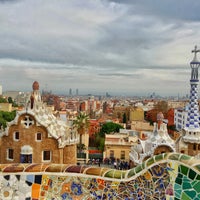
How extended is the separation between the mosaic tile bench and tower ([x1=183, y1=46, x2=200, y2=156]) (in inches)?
312

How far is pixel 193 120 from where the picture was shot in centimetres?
1082

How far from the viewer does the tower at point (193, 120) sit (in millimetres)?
10578

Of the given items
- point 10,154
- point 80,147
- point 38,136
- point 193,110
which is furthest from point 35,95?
point 80,147

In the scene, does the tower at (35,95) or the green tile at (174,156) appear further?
the tower at (35,95)

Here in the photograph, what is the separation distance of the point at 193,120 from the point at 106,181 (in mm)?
8247

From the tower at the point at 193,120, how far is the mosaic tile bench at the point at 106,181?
792cm

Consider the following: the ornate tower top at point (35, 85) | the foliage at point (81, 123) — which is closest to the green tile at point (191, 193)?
the ornate tower top at point (35, 85)

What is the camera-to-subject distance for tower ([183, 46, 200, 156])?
34.7ft

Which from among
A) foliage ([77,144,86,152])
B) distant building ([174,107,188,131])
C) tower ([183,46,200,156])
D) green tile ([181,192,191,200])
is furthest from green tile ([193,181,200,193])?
distant building ([174,107,188,131])

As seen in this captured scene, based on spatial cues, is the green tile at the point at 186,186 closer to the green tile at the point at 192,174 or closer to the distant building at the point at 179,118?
the green tile at the point at 192,174

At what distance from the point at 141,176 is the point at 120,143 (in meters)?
18.9

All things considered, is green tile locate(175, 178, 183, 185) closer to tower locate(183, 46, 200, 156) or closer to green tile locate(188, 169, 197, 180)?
green tile locate(188, 169, 197, 180)

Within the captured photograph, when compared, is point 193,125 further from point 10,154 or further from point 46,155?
point 10,154

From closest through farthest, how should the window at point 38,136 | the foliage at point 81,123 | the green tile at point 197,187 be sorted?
the green tile at point 197,187 < the window at point 38,136 < the foliage at point 81,123
